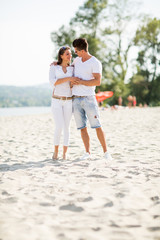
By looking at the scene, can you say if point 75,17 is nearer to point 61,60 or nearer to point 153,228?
point 61,60

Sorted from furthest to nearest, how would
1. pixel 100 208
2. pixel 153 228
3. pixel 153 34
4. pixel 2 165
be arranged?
1. pixel 153 34
2. pixel 2 165
3. pixel 100 208
4. pixel 153 228

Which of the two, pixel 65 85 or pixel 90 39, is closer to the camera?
pixel 65 85

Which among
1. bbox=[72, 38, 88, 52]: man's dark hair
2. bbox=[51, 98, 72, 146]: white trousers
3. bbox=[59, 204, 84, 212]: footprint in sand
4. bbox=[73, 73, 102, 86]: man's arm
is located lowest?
bbox=[59, 204, 84, 212]: footprint in sand

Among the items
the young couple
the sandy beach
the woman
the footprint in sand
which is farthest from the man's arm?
the footprint in sand

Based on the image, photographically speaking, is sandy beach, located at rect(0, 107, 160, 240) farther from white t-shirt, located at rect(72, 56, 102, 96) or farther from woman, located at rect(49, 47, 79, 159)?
white t-shirt, located at rect(72, 56, 102, 96)

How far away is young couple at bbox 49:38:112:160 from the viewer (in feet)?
12.7

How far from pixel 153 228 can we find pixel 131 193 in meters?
0.65

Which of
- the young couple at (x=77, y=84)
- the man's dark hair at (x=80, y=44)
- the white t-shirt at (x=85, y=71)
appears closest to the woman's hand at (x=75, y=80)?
the young couple at (x=77, y=84)

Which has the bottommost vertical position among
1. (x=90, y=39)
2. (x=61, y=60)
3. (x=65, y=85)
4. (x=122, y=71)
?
(x=65, y=85)

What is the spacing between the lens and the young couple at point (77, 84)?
12.7 ft

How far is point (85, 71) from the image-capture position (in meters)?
3.92

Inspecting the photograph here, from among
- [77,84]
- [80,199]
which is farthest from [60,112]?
[80,199]

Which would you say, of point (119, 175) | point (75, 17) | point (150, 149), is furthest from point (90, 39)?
point (119, 175)

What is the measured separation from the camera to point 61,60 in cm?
401
